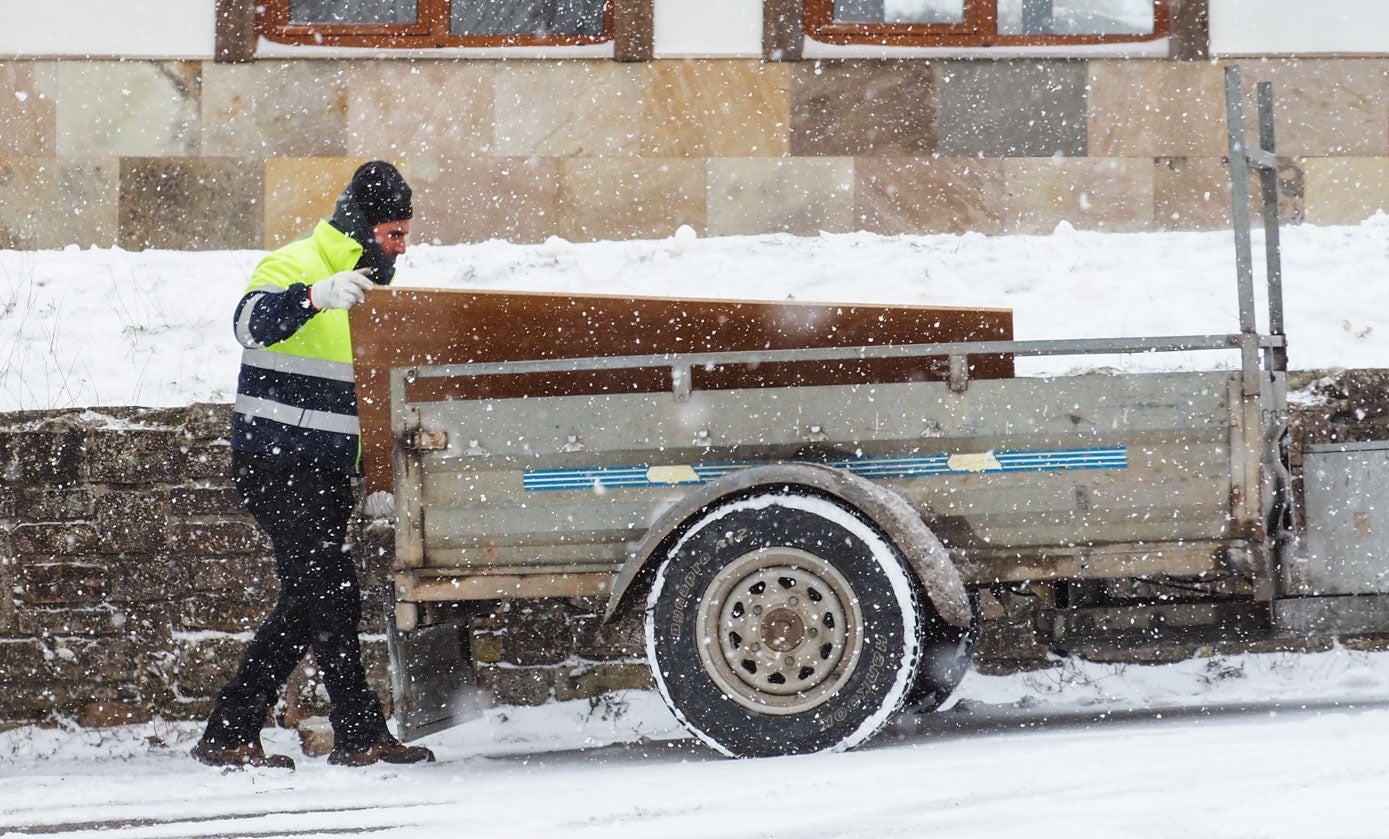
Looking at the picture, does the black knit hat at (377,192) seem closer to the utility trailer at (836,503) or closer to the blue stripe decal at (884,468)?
the utility trailer at (836,503)

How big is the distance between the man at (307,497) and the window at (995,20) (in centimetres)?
402

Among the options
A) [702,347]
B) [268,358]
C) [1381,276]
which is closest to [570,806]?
[702,347]

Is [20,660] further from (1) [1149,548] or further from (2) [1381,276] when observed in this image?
(2) [1381,276]

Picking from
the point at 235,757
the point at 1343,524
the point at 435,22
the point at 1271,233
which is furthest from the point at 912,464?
the point at 435,22

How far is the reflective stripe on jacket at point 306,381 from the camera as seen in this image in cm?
531

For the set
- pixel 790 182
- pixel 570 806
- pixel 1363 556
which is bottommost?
Result: pixel 570 806

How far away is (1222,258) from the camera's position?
325 inches

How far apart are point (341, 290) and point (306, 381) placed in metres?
0.60

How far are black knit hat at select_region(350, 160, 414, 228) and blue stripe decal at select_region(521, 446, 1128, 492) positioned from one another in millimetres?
1220

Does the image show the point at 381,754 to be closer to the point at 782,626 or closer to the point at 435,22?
the point at 782,626

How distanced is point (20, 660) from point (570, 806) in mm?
3352

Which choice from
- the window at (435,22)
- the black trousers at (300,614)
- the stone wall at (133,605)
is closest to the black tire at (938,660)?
the stone wall at (133,605)

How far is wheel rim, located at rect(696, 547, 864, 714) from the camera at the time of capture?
4.63 m

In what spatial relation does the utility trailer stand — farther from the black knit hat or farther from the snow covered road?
the black knit hat
